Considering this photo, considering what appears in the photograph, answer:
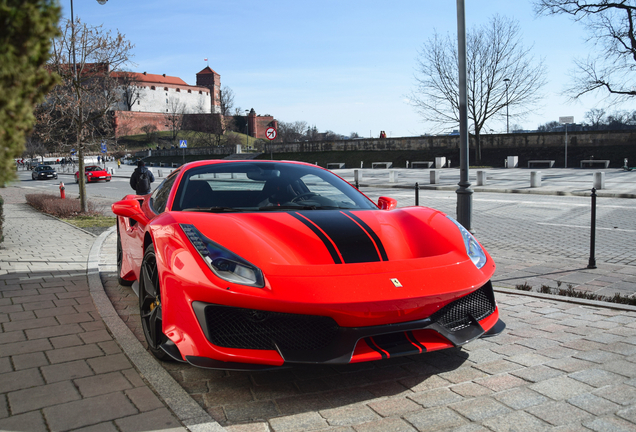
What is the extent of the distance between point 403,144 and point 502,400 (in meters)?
49.3

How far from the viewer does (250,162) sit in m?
4.51

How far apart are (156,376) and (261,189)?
5.55 ft

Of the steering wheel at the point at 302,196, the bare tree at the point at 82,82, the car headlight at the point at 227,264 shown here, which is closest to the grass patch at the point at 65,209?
the bare tree at the point at 82,82

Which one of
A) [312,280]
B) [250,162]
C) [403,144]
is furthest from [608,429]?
[403,144]

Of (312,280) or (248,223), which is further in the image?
(248,223)

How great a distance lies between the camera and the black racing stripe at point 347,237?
3104 millimetres

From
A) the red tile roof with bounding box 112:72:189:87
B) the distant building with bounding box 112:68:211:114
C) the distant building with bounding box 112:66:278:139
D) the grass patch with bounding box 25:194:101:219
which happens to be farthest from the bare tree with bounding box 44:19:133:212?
the red tile roof with bounding box 112:72:189:87

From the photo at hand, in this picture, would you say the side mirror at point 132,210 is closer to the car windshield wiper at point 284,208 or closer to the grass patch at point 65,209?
the car windshield wiper at point 284,208

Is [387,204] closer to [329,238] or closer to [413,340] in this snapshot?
[329,238]

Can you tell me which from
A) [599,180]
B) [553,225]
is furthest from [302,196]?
[599,180]

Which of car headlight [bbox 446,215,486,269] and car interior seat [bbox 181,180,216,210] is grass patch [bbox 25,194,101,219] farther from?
car headlight [bbox 446,215,486,269]

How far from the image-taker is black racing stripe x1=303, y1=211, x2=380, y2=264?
10.2 ft

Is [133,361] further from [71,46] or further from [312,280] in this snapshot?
[71,46]

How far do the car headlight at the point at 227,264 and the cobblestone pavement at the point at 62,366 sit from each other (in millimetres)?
798
